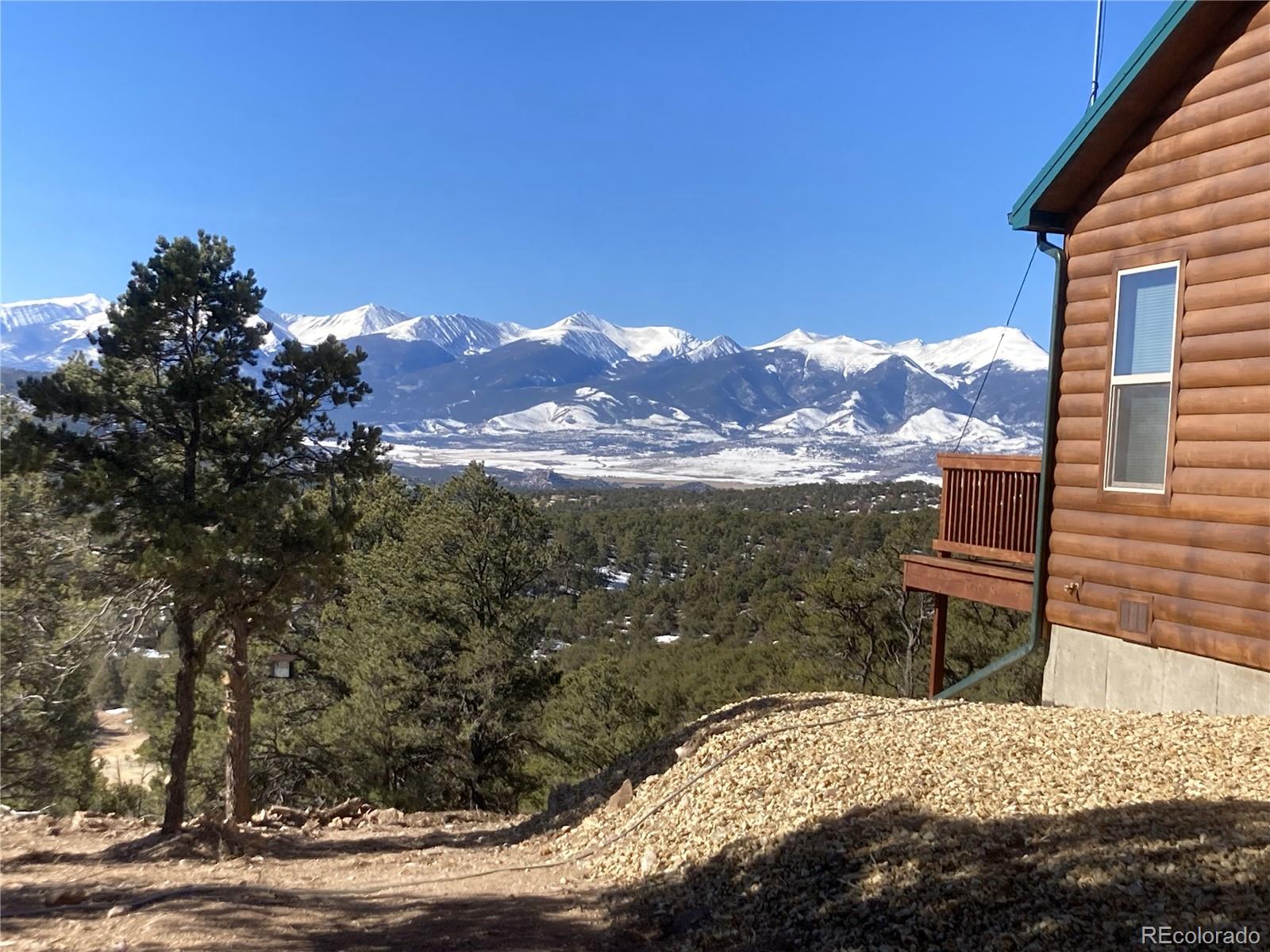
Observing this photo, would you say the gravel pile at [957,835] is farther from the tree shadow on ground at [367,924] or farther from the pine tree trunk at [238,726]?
the pine tree trunk at [238,726]

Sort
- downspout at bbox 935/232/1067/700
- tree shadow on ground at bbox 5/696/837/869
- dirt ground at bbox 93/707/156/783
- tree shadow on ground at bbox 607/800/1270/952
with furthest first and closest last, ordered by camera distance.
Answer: dirt ground at bbox 93/707/156/783 → tree shadow on ground at bbox 5/696/837/869 → downspout at bbox 935/232/1067/700 → tree shadow on ground at bbox 607/800/1270/952

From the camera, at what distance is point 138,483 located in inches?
367

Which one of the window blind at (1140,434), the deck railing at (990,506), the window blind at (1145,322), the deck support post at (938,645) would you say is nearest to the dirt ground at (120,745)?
the deck support post at (938,645)

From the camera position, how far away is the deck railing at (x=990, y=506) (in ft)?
26.6

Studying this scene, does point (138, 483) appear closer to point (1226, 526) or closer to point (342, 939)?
point (342, 939)

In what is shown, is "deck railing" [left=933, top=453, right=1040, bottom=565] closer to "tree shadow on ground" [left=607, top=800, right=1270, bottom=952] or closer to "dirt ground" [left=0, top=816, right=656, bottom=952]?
"tree shadow on ground" [left=607, top=800, right=1270, bottom=952]

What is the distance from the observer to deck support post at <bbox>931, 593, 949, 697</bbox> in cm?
971

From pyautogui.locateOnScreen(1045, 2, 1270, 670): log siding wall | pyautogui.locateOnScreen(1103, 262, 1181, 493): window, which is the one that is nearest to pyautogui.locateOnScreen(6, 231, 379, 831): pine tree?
pyautogui.locateOnScreen(1045, 2, 1270, 670): log siding wall

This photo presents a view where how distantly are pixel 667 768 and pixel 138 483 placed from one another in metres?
6.16

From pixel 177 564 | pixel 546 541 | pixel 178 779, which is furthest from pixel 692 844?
pixel 546 541

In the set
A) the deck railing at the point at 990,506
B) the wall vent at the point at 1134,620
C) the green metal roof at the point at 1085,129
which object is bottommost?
the wall vent at the point at 1134,620

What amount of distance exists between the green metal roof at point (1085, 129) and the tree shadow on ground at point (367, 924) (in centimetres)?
640

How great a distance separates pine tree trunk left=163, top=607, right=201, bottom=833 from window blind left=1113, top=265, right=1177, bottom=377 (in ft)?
30.8

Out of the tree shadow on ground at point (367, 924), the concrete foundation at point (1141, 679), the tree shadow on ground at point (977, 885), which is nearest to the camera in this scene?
the tree shadow on ground at point (977, 885)
